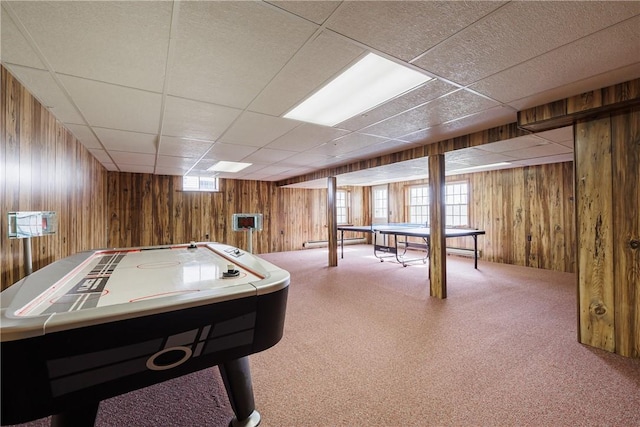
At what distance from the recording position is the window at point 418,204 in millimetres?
7777

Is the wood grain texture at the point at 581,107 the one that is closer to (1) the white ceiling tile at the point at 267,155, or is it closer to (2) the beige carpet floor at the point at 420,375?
(2) the beige carpet floor at the point at 420,375

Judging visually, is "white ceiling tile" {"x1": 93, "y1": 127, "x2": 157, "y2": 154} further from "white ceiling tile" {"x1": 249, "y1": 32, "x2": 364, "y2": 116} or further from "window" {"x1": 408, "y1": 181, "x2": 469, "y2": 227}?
"window" {"x1": 408, "y1": 181, "x2": 469, "y2": 227}

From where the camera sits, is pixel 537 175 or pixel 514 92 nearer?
pixel 514 92

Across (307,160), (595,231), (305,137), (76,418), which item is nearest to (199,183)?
(307,160)

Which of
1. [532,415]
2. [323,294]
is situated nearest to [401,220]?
[323,294]

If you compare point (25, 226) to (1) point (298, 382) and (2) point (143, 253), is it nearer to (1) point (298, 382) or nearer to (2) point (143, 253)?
(2) point (143, 253)

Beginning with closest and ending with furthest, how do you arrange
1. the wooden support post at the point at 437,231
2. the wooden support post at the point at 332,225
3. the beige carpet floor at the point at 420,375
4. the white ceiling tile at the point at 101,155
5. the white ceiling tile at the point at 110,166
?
1. the beige carpet floor at the point at 420,375
2. the wooden support post at the point at 437,231
3. the white ceiling tile at the point at 101,155
4. the white ceiling tile at the point at 110,166
5. the wooden support post at the point at 332,225

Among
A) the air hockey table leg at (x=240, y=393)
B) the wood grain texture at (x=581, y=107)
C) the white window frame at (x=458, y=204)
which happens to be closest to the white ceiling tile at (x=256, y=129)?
the air hockey table leg at (x=240, y=393)

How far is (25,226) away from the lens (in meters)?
1.79

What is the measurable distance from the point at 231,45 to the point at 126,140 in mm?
2676

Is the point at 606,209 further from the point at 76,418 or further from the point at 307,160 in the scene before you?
the point at 307,160

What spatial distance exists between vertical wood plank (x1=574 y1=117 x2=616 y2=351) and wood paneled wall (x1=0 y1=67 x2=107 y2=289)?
4118mm

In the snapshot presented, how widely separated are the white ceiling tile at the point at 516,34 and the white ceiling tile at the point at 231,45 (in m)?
0.80

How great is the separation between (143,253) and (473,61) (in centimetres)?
313
